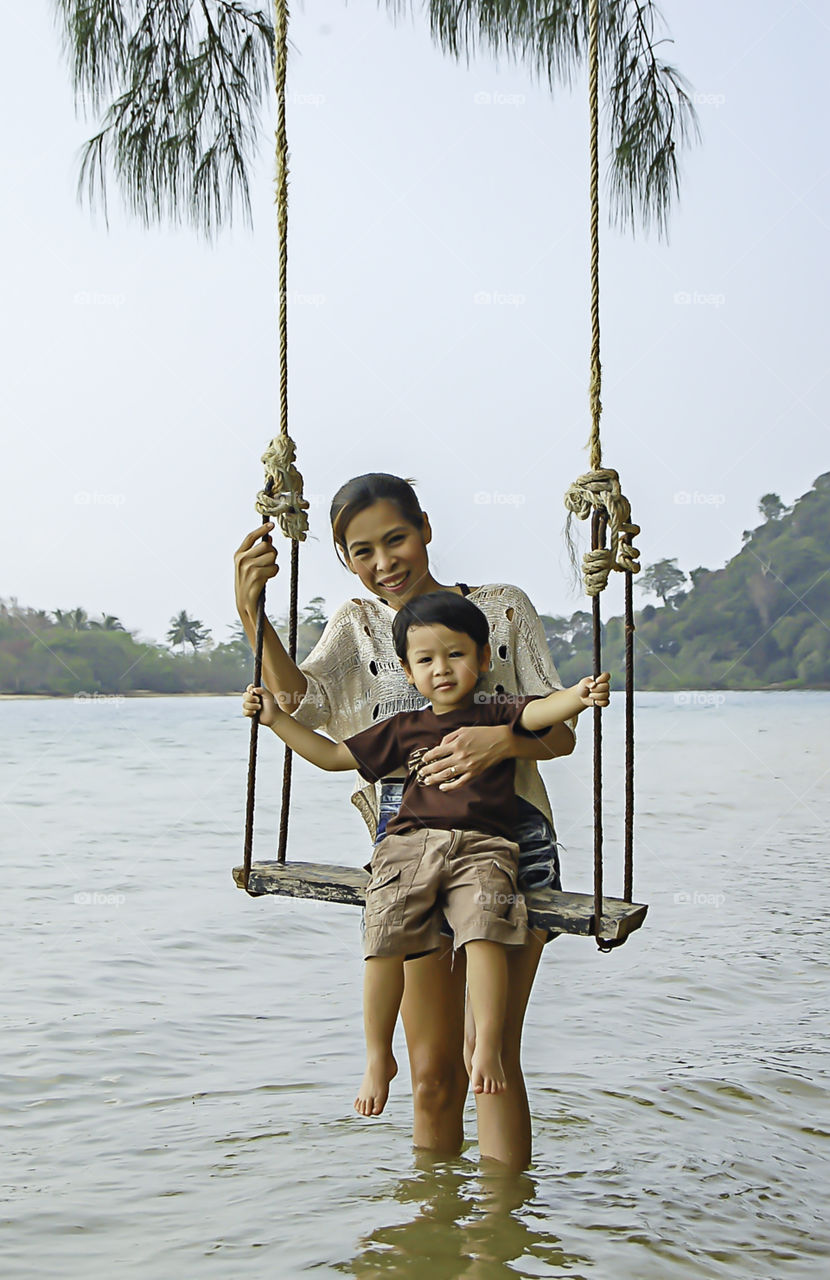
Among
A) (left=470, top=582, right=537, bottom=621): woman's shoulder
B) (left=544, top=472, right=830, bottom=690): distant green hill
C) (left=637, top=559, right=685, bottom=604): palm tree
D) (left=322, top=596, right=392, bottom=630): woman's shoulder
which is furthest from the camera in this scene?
(left=544, top=472, right=830, bottom=690): distant green hill

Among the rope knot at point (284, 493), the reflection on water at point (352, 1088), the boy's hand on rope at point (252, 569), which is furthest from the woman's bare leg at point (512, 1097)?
the rope knot at point (284, 493)

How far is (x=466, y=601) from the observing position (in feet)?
6.75

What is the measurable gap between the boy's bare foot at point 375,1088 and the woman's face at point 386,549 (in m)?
0.77

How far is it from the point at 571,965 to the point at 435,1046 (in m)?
2.92

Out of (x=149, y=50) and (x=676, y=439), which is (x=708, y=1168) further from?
(x=676, y=439)

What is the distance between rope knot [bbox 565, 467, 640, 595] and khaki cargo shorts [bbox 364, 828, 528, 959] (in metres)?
0.46

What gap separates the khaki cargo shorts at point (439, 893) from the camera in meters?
1.92

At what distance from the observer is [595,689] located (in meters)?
1.90

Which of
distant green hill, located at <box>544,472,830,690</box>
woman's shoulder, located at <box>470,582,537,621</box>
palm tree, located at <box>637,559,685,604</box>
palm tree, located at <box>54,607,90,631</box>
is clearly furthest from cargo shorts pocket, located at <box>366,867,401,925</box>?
palm tree, located at <box>54,607,90,631</box>

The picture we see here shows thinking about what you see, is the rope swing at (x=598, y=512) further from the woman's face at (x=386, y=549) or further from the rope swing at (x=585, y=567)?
the woman's face at (x=386, y=549)

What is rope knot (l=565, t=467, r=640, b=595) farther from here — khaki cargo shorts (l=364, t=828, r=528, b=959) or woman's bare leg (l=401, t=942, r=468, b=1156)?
woman's bare leg (l=401, t=942, r=468, b=1156)

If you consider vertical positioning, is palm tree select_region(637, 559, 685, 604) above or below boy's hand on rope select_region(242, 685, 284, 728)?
above

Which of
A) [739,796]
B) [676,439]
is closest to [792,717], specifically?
[676,439]

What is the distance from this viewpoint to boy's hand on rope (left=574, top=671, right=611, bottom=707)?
1.90m
